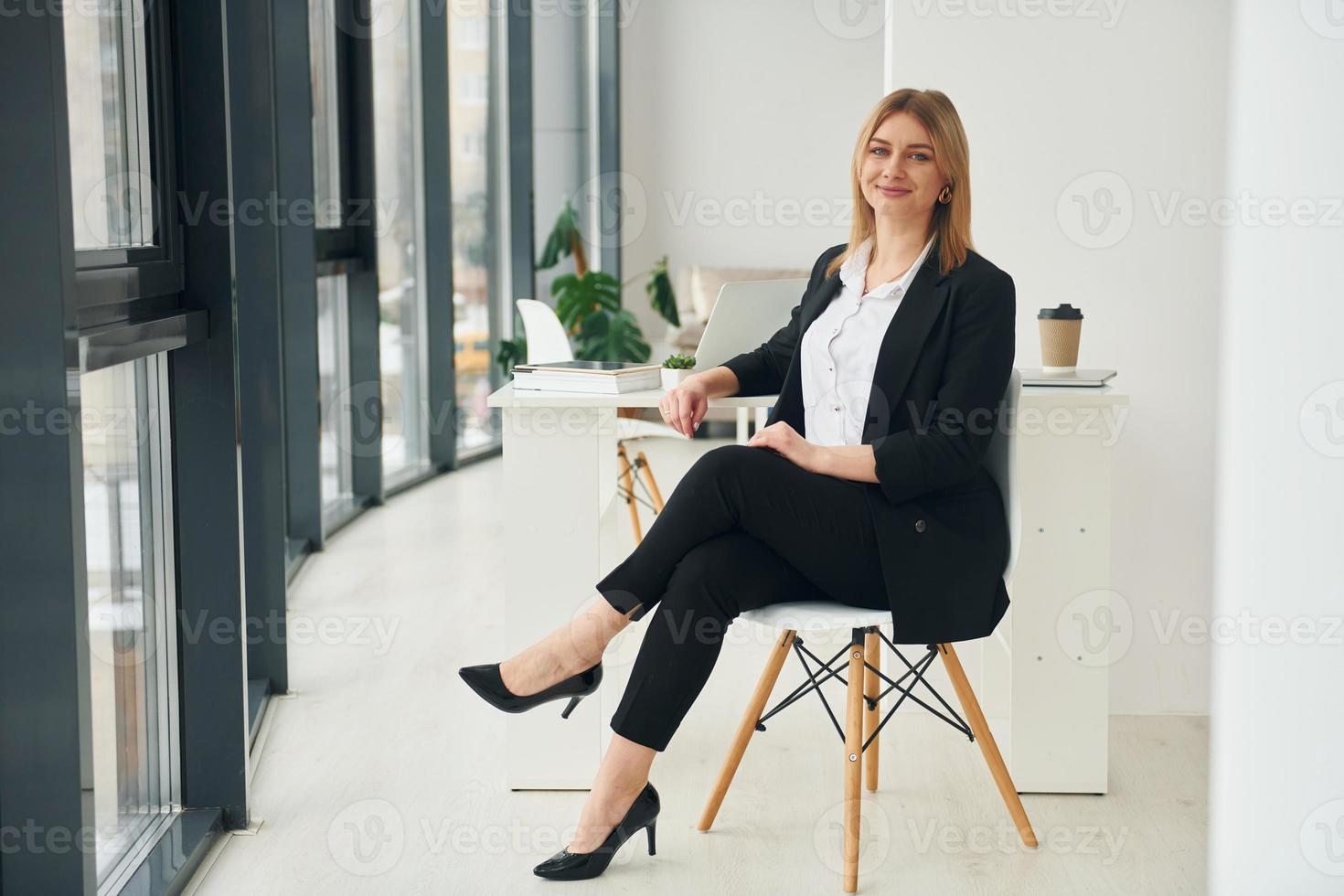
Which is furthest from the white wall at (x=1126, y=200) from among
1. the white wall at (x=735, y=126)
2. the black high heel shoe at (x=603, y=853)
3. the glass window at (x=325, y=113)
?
the white wall at (x=735, y=126)

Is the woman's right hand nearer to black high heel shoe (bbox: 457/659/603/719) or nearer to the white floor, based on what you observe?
black high heel shoe (bbox: 457/659/603/719)

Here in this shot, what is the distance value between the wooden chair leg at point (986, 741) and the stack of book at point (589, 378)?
728 mm

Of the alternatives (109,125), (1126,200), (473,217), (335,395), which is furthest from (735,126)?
(109,125)

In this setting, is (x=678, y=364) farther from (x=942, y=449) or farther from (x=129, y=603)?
(x=129, y=603)

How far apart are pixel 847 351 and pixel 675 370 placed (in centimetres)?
35

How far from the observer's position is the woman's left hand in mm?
2055

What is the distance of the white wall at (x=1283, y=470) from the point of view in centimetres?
121

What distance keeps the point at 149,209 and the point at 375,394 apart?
2919mm

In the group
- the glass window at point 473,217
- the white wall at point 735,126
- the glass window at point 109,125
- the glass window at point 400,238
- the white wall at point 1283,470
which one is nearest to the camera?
the white wall at point 1283,470

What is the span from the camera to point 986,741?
2.13 metres

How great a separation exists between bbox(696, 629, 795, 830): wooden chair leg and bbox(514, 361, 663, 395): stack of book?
53 cm

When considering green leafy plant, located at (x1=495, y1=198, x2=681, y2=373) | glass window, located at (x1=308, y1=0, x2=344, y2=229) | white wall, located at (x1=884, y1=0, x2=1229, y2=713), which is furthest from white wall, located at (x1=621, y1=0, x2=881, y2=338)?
white wall, located at (x1=884, y1=0, x2=1229, y2=713)

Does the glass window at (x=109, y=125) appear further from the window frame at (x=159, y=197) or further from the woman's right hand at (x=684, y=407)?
the woman's right hand at (x=684, y=407)

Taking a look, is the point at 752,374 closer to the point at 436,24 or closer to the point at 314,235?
the point at 314,235
